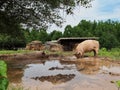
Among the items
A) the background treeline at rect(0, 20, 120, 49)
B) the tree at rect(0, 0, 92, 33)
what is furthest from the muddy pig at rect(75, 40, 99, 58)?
the background treeline at rect(0, 20, 120, 49)

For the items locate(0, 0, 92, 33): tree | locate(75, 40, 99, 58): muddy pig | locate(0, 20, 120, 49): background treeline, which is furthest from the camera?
locate(0, 20, 120, 49): background treeline

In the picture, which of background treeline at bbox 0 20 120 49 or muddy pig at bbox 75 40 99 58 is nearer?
muddy pig at bbox 75 40 99 58

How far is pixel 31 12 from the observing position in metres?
14.1

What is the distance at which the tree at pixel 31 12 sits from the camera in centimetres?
1275

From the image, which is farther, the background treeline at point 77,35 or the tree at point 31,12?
the background treeline at point 77,35

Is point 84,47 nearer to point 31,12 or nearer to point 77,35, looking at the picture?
point 31,12

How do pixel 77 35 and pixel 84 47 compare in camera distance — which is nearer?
pixel 84 47

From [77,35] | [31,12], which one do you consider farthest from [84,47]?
[77,35]

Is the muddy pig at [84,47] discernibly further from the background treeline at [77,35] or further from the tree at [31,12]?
the background treeline at [77,35]

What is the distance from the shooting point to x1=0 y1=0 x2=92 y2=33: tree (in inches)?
502

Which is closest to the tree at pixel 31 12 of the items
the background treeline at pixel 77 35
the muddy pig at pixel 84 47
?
the muddy pig at pixel 84 47

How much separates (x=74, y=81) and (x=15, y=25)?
298 inches

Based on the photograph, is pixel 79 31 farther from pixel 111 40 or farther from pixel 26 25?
pixel 26 25

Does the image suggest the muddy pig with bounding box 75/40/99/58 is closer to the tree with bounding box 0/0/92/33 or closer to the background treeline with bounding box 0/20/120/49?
the tree with bounding box 0/0/92/33
